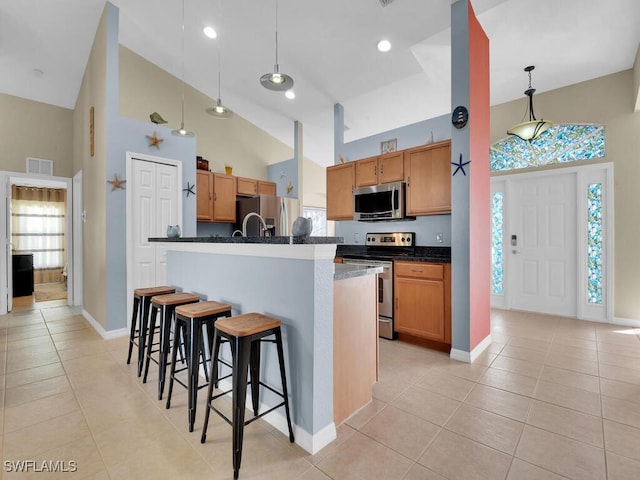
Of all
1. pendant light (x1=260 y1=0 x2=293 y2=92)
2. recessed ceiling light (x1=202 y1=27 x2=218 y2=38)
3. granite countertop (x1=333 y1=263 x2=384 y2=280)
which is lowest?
granite countertop (x1=333 y1=263 x2=384 y2=280)

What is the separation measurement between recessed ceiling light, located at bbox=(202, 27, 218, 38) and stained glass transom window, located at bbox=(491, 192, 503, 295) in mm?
4664

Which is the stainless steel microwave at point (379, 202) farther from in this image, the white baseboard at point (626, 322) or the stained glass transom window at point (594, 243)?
the white baseboard at point (626, 322)

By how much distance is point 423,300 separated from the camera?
122 inches

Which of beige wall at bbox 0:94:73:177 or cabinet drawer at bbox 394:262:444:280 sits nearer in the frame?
cabinet drawer at bbox 394:262:444:280

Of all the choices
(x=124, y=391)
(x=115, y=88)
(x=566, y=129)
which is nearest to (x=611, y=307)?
(x=566, y=129)

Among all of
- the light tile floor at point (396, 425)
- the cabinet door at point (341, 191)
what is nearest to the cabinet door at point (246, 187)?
the cabinet door at point (341, 191)

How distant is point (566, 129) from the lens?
414 cm

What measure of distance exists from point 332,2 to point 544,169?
143 inches

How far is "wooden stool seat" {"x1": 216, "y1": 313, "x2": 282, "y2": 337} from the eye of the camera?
1493 mm

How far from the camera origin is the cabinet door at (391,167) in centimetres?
365

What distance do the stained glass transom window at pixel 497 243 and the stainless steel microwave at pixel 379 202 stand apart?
6.80 ft

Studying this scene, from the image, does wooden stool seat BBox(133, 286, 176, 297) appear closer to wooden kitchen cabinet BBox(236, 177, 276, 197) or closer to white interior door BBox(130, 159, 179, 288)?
white interior door BBox(130, 159, 179, 288)

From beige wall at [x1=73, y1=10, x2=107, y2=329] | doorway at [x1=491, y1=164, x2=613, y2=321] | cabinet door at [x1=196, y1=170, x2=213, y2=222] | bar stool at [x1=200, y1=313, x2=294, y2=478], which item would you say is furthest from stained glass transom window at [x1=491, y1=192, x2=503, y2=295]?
beige wall at [x1=73, y1=10, x2=107, y2=329]

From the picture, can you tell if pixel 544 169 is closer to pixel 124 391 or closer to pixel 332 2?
pixel 332 2
